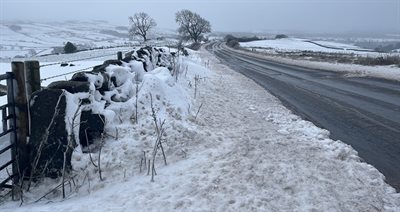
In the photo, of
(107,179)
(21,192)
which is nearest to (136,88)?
(107,179)

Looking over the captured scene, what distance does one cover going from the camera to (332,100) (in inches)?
486

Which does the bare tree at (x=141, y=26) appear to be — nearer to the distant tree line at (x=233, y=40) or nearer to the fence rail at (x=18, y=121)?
the distant tree line at (x=233, y=40)

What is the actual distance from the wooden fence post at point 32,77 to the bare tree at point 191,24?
10413 centimetres

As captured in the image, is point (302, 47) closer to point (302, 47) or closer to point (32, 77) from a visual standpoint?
point (302, 47)

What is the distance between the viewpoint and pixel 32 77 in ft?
19.5

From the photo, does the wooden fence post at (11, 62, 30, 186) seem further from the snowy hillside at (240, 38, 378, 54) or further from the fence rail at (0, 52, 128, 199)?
the snowy hillside at (240, 38, 378, 54)

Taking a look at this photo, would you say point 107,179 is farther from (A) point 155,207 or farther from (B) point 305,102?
(B) point 305,102

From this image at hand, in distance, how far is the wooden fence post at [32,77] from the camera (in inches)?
230

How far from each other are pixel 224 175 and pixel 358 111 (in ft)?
20.4

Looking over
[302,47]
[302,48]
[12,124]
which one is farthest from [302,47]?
[12,124]

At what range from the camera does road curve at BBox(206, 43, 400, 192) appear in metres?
6.68

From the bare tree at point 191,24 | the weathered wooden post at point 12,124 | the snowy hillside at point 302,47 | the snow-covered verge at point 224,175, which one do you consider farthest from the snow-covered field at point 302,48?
the weathered wooden post at point 12,124

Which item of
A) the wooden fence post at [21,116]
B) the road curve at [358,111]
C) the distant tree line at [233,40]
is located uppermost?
the wooden fence post at [21,116]

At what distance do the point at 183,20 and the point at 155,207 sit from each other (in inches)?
4240
